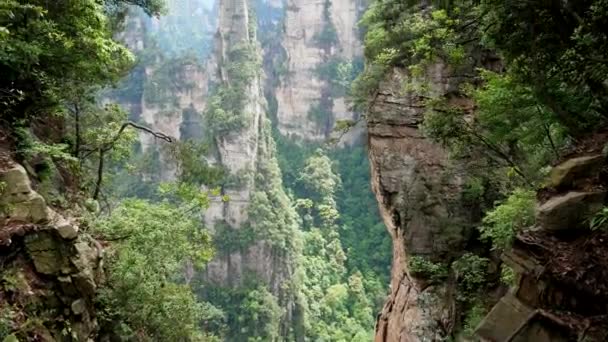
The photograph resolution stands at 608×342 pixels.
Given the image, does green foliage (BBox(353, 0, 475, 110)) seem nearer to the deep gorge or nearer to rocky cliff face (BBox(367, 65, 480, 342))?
the deep gorge

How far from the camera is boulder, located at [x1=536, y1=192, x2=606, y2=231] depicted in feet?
16.2

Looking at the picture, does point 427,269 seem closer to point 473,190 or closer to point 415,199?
point 415,199

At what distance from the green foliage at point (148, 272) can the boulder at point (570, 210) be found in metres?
5.15

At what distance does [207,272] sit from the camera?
40844mm

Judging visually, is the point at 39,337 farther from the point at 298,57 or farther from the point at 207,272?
the point at 298,57

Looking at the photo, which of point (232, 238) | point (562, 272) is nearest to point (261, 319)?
point (232, 238)

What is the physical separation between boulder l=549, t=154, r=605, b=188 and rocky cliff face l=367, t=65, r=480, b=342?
644 centimetres

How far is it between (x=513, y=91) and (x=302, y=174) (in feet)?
139

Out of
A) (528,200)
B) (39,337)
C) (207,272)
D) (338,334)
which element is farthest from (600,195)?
(207,272)

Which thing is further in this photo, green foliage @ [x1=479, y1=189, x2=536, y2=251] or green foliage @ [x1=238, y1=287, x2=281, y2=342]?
green foliage @ [x1=238, y1=287, x2=281, y2=342]

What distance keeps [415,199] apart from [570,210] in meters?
7.72

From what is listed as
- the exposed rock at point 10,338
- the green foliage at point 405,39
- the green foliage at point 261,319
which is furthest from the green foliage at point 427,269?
the green foliage at point 261,319

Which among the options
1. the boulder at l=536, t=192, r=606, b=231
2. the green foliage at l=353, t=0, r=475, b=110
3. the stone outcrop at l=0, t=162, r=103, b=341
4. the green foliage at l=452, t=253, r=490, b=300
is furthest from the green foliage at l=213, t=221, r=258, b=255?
the boulder at l=536, t=192, r=606, b=231

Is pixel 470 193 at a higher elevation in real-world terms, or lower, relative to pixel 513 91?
lower
